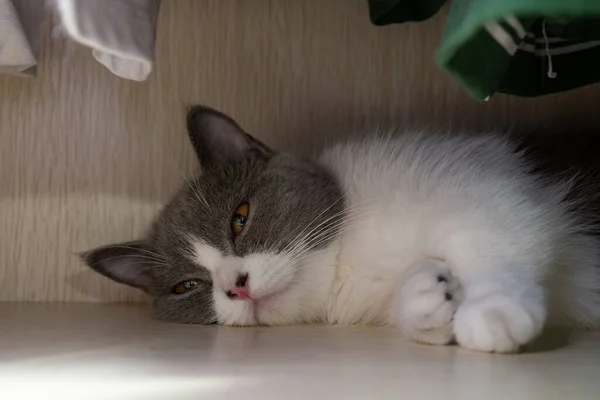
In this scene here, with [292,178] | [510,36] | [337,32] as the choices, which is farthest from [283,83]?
[510,36]

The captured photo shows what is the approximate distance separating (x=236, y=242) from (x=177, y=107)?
0.44 m

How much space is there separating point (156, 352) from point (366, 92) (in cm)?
80

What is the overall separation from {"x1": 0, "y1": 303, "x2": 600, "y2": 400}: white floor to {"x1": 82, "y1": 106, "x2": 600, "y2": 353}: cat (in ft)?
0.21

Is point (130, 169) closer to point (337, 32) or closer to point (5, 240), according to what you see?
point (5, 240)

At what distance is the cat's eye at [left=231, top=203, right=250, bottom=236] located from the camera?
1248 mm

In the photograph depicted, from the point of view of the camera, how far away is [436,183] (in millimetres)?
1168

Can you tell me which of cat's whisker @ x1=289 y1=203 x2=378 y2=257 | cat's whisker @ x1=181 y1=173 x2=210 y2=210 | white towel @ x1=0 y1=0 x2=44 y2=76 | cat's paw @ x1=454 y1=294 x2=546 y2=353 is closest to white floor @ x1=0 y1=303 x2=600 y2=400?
cat's paw @ x1=454 y1=294 x2=546 y2=353

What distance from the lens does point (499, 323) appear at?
2.97ft

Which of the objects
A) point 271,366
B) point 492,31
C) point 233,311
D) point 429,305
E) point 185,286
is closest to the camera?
point 492,31

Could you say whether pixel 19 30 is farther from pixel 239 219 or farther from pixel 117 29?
pixel 239 219

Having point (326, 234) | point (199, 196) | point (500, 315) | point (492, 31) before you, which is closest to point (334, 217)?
point (326, 234)

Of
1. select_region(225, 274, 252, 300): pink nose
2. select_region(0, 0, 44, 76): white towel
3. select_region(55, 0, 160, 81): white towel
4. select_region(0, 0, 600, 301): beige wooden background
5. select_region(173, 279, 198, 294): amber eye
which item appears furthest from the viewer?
select_region(0, 0, 600, 301): beige wooden background

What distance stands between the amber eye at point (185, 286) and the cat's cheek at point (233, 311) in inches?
3.1

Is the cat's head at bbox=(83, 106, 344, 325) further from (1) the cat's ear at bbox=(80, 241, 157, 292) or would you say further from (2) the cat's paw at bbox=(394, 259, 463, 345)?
(2) the cat's paw at bbox=(394, 259, 463, 345)
